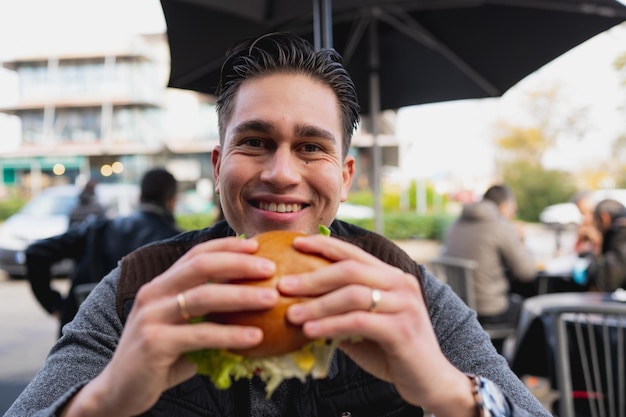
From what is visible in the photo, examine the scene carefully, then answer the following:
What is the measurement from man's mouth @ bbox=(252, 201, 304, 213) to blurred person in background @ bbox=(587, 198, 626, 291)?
4.57m

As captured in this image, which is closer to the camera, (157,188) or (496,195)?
(157,188)

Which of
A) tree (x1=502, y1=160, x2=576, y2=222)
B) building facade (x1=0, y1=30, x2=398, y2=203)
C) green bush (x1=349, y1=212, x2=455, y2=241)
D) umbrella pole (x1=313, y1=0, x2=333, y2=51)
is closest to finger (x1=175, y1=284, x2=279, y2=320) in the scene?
umbrella pole (x1=313, y1=0, x2=333, y2=51)

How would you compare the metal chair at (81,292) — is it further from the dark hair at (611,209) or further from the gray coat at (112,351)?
the dark hair at (611,209)

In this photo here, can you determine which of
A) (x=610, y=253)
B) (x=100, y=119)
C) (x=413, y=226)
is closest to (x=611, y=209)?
(x=610, y=253)

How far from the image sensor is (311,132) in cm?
141

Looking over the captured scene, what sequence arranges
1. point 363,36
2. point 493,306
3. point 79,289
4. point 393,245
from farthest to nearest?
point 493,306 < point 363,36 < point 79,289 < point 393,245

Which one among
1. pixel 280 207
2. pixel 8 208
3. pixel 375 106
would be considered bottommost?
pixel 8 208

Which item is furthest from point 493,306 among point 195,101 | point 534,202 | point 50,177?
point 50,177

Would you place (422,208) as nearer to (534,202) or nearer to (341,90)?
(534,202)

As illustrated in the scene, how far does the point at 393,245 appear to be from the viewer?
1838 mm

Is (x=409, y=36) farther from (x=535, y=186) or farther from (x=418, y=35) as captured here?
(x=535, y=186)

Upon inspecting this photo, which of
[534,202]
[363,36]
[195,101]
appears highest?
[195,101]

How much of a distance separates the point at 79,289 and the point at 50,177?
45.3 m

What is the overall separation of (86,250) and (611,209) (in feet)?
17.0
